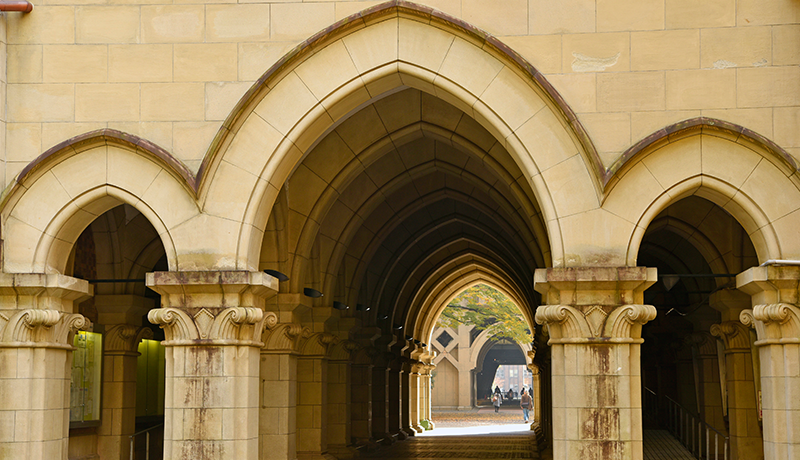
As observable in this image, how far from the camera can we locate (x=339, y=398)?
680 inches

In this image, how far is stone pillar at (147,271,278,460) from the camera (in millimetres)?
9312

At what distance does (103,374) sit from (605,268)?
8024 mm

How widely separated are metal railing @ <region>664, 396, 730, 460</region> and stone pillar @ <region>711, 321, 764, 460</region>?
67 cm

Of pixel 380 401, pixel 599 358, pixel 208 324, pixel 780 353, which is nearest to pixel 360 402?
pixel 380 401

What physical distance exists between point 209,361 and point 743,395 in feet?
24.4

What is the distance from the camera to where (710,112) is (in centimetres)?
929

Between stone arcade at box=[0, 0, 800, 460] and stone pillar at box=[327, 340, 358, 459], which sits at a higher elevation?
stone arcade at box=[0, 0, 800, 460]

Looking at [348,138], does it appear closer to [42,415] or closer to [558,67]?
[558,67]

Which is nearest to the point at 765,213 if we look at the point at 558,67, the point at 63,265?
the point at 558,67

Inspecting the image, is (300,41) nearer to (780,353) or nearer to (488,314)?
(780,353)

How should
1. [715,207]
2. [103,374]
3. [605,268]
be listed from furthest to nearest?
[103,374] → [715,207] → [605,268]

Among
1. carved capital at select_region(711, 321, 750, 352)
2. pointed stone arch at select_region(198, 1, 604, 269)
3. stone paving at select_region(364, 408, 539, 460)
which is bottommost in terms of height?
stone paving at select_region(364, 408, 539, 460)

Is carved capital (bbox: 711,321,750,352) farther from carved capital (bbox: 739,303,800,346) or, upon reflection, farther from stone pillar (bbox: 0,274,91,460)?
stone pillar (bbox: 0,274,91,460)

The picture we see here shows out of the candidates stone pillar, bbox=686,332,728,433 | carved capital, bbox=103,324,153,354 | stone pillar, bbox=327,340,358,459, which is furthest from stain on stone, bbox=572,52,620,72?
stone pillar, bbox=327,340,358,459
